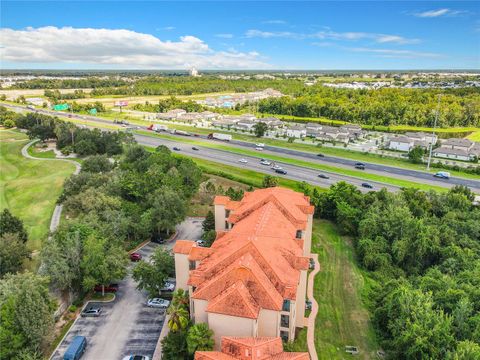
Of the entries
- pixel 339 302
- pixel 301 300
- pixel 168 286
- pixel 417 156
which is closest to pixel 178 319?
pixel 168 286

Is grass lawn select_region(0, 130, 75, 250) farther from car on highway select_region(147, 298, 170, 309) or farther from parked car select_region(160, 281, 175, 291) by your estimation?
car on highway select_region(147, 298, 170, 309)

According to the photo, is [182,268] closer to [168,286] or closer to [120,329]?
[168,286]

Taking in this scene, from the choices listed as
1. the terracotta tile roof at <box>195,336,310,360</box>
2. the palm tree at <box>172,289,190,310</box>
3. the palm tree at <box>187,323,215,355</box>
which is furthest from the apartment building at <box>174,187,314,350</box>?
the terracotta tile roof at <box>195,336,310,360</box>

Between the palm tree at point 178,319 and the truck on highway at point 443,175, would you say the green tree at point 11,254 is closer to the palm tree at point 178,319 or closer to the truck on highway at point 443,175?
the palm tree at point 178,319

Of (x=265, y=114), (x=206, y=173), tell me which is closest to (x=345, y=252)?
(x=206, y=173)

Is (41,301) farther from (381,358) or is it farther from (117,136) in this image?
(117,136)

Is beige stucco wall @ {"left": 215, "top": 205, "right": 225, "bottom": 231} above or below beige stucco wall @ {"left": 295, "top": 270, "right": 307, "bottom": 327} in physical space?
above
